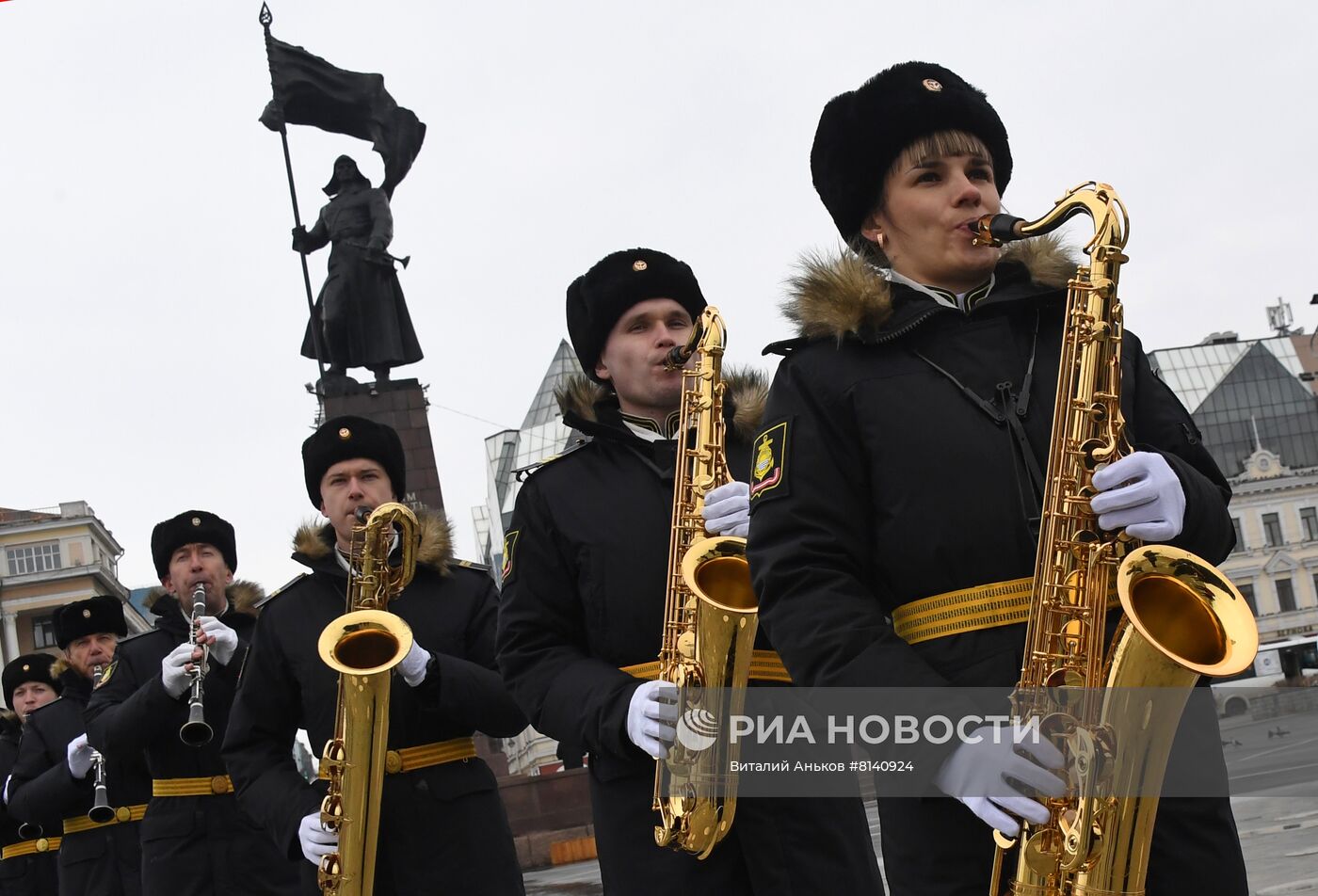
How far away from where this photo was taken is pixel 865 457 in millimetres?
3566

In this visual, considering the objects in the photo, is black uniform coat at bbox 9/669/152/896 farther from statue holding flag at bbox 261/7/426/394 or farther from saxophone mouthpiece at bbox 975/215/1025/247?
statue holding flag at bbox 261/7/426/394

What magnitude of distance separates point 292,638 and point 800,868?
2.33 metres

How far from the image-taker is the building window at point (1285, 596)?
76.3m

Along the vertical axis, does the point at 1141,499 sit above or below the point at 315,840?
above

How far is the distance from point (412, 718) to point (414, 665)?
307mm

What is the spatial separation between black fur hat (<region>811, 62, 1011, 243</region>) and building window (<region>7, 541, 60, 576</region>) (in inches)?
3537

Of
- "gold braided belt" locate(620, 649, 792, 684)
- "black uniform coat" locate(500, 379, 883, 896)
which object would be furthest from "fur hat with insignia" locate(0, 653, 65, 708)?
"gold braided belt" locate(620, 649, 792, 684)

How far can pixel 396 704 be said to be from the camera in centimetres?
559

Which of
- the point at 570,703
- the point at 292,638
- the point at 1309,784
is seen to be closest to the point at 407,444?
the point at 1309,784

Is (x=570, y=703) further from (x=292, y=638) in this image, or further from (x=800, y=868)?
(x=292, y=638)

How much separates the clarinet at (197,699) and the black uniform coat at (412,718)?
3.32 feet

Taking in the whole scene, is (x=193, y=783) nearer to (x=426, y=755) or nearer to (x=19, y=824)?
(x=426, y=755)

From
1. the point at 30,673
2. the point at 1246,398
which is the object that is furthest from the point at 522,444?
the point at 30,673

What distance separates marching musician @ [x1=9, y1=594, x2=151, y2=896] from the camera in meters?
9.25
